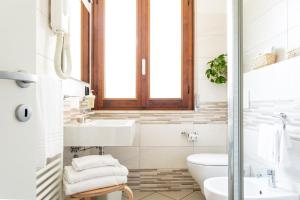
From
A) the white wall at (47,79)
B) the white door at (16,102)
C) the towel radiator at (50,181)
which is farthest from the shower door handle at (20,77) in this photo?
the towel radiator at (50,181)

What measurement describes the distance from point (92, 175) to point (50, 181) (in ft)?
0.79

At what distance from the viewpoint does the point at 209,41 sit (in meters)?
2.96

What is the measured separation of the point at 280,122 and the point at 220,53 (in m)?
1.66

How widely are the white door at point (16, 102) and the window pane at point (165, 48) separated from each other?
226cm

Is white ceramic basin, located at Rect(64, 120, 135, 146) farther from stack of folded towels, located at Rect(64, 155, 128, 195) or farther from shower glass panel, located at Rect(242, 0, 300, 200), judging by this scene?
shower glass panel, located at Rect(242, 0, 300, 200)

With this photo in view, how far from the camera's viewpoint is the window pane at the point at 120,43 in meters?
Result: 2.98

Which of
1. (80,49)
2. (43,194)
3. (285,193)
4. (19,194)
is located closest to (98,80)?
(80,49)

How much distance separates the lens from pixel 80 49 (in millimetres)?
2588

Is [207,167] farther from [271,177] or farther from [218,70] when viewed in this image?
[218,70]

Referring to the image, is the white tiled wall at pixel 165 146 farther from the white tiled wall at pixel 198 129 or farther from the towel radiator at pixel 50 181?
the towel radiator at pixel 50 181

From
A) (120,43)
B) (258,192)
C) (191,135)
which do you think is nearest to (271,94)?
(258,192)

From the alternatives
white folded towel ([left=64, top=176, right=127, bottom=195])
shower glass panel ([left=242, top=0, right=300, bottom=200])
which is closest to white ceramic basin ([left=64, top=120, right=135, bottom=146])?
white folded towel ([left=64, top=176, right=127, bottom=195])

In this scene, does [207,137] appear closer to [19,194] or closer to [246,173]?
[246,173]

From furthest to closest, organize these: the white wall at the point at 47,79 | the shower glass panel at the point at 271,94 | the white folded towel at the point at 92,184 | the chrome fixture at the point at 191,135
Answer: the chrome fixture at the point at 191,135
the white folded towel at the point at 92,184
the white wall at the point at 47,79
the shower glass panel at the point at 271,94
